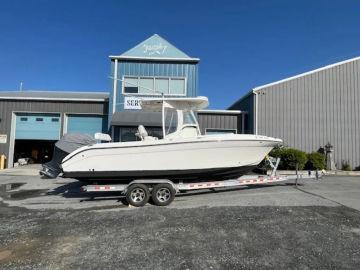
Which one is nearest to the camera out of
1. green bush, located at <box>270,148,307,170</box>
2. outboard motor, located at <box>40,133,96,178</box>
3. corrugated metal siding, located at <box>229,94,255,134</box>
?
outboard motor, located at <box>40,133,96,178</box>

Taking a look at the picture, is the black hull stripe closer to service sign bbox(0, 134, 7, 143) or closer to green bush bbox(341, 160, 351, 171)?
green bush bbox(341, 160, 351, 171)

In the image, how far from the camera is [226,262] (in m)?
4.52

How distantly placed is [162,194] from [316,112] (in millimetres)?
13376

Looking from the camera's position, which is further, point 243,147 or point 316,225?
point 243,147

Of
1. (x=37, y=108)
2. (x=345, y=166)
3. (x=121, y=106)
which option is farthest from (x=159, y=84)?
(x=345, y=166)

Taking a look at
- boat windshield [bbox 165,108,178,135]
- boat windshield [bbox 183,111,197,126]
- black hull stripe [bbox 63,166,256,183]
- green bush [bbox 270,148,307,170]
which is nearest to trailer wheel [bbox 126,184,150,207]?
black hull stripe [bbox 63,166,256,183]

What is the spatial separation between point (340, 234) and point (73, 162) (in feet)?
21.4

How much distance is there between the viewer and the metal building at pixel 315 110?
1875 centimetres

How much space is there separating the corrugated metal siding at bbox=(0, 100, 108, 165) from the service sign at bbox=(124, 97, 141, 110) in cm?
168

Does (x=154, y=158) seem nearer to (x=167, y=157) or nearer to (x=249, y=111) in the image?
(x=167, y=157)

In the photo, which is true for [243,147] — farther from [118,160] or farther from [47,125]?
[47,125]

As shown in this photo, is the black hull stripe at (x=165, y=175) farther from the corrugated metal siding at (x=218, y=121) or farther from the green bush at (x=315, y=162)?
the corrugated metal siding at (x=218, y=121)

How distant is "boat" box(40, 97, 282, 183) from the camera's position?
8.89m

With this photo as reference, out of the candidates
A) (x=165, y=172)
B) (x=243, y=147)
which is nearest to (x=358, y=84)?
(x=243, y=147)
